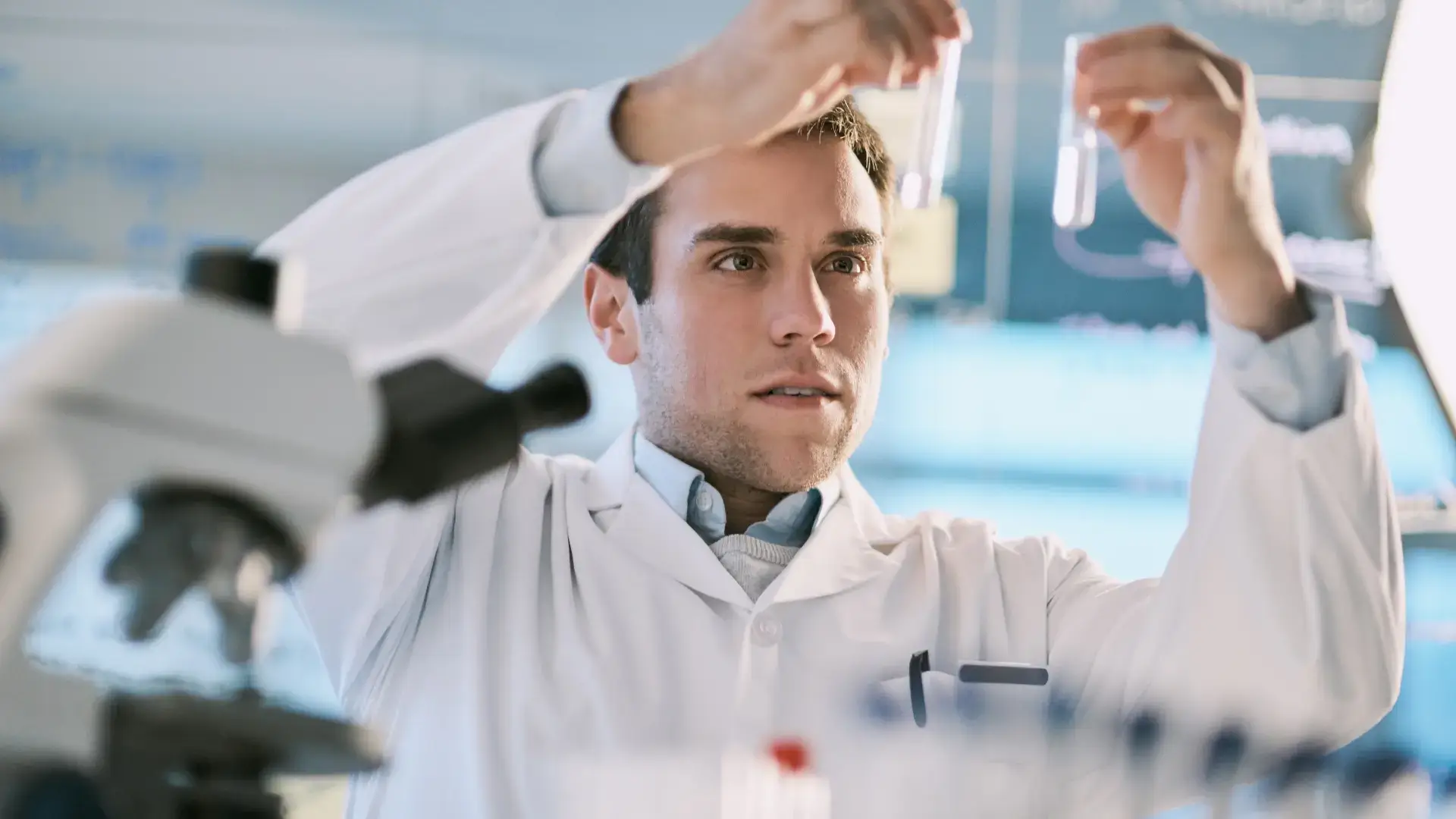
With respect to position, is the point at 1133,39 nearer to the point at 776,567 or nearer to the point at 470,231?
the point at 470,231

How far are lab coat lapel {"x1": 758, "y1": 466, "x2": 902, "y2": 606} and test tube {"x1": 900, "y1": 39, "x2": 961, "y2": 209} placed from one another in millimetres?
527

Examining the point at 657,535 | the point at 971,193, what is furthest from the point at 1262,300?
the point at 971,193

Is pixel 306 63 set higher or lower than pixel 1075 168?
higher

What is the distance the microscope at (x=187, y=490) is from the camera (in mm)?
399

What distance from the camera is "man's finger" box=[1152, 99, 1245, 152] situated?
0.88m

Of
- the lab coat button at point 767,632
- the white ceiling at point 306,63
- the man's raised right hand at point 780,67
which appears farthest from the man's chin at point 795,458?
the white ceiling at point 306,63

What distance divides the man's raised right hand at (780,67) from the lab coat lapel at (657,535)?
0.55 m

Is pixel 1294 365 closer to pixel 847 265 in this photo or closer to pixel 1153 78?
pixel 1153 78

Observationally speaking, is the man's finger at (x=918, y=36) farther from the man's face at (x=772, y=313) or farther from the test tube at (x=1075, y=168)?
the man's face at (x=772, y=313)

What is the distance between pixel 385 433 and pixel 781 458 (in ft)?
3.13

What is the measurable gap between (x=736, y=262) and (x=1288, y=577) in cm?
64

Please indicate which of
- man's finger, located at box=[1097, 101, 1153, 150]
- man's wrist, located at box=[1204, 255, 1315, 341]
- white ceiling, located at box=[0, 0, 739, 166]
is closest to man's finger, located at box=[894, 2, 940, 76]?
man's finger, located at box=[1097, 101, 1153, 150]

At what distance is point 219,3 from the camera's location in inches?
93.5

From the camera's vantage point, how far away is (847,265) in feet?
Result: 4.72
